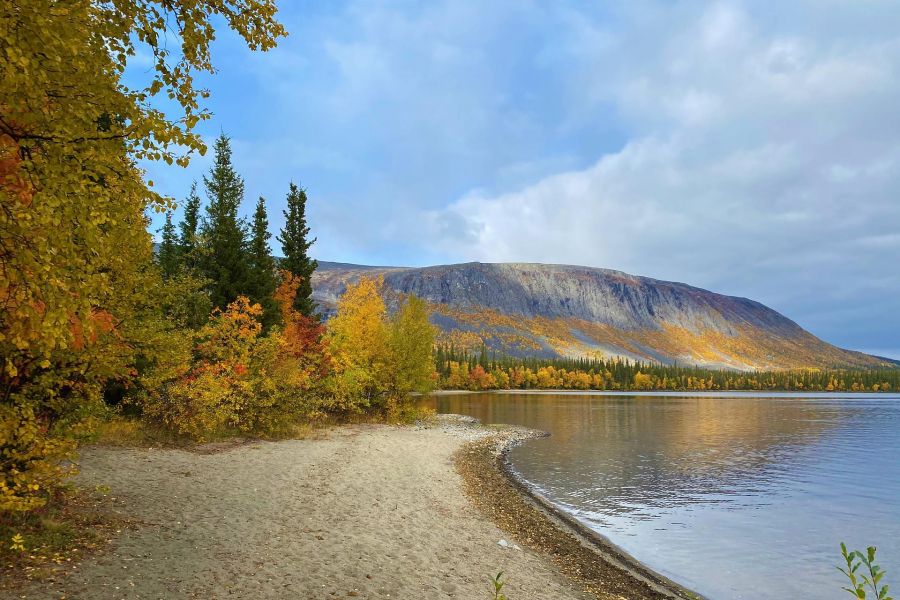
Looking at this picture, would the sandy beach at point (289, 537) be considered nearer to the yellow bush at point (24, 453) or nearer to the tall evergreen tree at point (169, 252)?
the yellow bush at point (24, 453)

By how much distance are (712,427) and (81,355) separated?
3188 inches

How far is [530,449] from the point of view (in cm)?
4806

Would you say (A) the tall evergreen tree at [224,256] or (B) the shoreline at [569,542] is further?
(A) the tall evergreen tree at [224,256]

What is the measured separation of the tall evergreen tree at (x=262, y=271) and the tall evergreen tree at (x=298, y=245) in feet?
11.8

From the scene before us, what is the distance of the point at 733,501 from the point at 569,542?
15.9 m

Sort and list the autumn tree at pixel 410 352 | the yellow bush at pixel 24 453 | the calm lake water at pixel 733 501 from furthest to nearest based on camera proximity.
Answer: the autumn tree at pixel 410 352
the calm lake water at pixel 733 501
the yellow bush at pixel 24 453

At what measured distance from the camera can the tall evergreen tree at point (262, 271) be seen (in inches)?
1640

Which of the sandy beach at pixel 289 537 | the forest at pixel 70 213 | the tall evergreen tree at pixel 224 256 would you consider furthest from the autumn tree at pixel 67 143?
the tall evergreen tree at pixel 224 256

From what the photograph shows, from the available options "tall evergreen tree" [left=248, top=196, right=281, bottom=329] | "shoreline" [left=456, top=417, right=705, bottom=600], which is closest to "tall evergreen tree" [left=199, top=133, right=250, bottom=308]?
"tall evergreen tree" [left=248, top=196, right=281, bottom=329]

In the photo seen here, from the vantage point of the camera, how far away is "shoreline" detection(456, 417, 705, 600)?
15.6m

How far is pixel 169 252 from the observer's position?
43375mm

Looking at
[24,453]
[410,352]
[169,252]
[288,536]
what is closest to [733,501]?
[288,536]

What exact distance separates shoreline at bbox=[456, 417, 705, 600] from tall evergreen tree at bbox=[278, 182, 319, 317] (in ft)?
90.3

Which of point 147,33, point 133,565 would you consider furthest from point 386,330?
point 147,33
